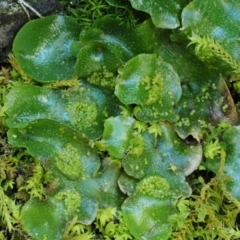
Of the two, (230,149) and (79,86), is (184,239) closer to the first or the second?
(230,149)

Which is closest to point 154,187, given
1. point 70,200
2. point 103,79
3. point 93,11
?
point 70,200

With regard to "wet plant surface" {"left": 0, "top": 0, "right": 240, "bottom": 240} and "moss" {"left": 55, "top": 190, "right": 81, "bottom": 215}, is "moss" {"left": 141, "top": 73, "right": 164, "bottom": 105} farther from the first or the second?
"moss" {"left": 55, "top": 190, "right": 81, "bottom": 215}

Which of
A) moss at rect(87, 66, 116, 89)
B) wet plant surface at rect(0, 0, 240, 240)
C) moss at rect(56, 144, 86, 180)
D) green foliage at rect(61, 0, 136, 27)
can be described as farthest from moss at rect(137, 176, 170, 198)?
green foliage at rect(61, 0, 136, 27)

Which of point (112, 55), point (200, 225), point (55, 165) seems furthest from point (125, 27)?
point (200, 225)

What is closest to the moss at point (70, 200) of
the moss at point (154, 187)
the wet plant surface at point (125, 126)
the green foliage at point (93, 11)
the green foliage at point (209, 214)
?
the wet plant surface at point (125, 126)

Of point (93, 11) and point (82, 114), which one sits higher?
point (93, 11)

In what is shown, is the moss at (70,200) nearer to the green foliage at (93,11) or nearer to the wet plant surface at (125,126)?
the wet plant surface at (125,126)

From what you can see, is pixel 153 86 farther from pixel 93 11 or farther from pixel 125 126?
pixel 93 11

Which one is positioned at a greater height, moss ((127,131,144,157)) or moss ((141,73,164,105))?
moss ((141,73,164,105))
